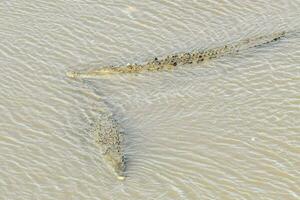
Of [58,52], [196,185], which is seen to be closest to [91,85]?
[58,52]

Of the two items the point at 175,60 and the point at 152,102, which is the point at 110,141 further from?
the point at 175,60

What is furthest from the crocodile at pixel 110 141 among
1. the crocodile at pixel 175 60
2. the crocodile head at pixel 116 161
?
the crocodile at pixel 175 60

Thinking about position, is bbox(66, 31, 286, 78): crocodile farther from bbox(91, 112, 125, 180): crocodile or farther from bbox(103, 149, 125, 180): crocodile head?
bbox(103, 149, 125, 180): crocodile head

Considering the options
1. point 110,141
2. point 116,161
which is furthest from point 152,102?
point 116,161

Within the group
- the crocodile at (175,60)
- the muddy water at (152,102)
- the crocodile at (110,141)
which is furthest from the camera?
the crocodile at (175,60)

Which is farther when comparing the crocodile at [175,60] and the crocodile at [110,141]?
the crocodile at [175,60]

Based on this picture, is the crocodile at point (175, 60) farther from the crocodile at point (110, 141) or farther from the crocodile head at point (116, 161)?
the crocodile head at point (116, 161)

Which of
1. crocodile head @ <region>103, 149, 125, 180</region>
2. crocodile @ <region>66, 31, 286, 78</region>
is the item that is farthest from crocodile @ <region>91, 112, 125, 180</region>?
crocodile @ <region>66, 31, 286, 78</region>
